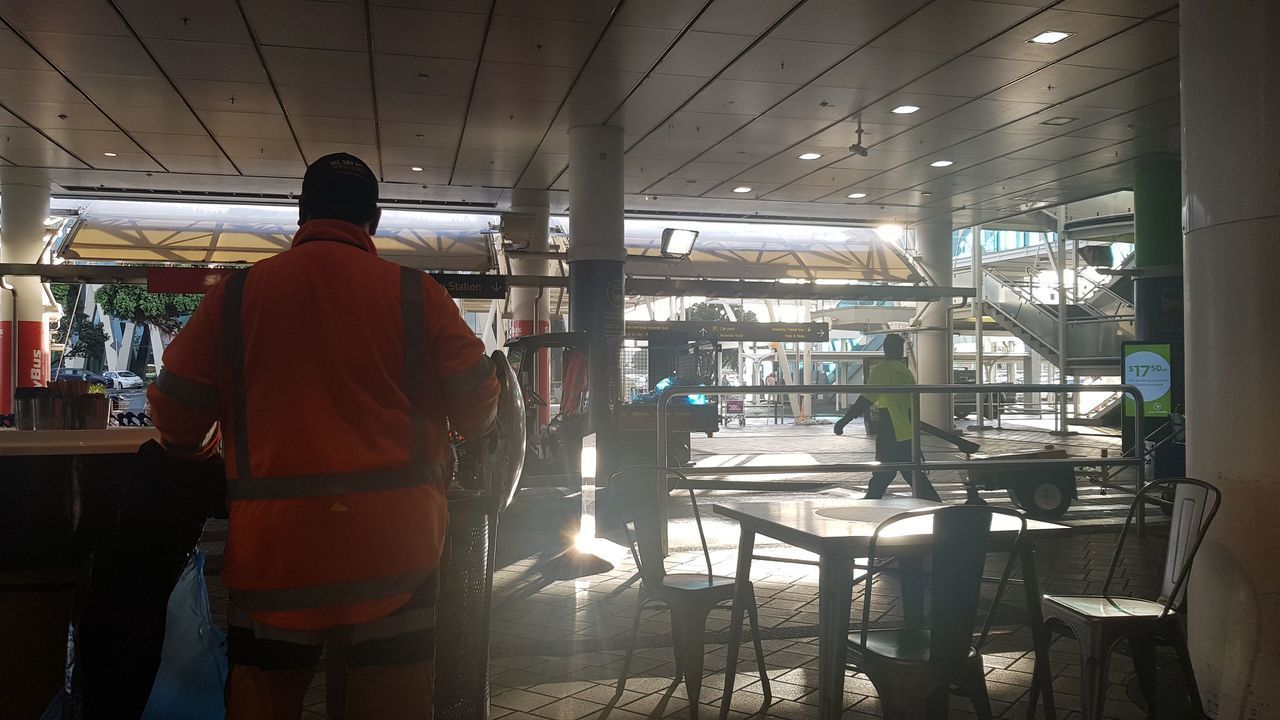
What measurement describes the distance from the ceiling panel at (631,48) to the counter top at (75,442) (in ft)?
18.5

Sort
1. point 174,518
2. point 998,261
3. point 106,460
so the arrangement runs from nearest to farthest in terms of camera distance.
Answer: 1. point 174,518
2. point 106,460
3. point 998,261

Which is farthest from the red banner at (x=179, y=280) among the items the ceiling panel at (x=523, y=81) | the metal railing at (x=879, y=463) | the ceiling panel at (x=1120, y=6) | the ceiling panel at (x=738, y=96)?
the ceiling panel at (x=1120, y=6)

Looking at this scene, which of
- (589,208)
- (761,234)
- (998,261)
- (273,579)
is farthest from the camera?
(998,261)

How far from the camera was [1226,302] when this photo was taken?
12.8 ft

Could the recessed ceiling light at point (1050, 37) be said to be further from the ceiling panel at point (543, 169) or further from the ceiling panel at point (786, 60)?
the ceiling panel at point (543, 169)

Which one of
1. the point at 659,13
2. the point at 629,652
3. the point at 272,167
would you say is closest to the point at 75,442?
the point at 629,652

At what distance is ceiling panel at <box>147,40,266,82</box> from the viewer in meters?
7.86

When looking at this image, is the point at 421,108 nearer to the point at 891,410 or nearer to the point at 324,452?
the point at 891,410

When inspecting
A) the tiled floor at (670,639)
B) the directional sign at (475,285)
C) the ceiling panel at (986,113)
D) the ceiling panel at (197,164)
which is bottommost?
the tiled floor at (670,639)

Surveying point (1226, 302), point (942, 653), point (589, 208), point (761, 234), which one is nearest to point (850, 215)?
point (761, 234)

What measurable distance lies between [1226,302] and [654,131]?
24.8 ft

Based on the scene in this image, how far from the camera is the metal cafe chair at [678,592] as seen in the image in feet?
11.8

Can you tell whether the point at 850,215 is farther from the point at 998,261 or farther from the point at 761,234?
the point at 998,261

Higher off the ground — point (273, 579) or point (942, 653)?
point (273, 579)
